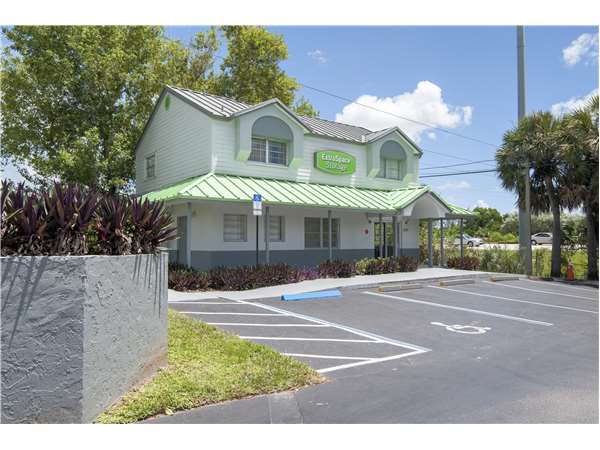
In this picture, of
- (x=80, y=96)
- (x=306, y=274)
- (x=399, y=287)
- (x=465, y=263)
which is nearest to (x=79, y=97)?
(x=80, y=96)

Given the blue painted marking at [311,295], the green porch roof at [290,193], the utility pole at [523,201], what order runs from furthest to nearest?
the utility pole at [523,201], the green porch roof at [290,193], the blue painted marking at [311,295]

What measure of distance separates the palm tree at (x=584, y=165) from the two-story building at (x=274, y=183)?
4.98 m

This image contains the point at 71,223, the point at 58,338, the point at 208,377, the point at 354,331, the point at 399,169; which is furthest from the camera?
the point at 399,169

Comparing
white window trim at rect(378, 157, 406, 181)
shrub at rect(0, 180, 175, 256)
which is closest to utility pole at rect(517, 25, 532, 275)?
white window trim at rect(378, 157, 406, 181)

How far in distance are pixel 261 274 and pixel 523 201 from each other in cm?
1387

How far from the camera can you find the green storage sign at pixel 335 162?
66.3ft

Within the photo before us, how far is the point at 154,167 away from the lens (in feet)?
71.6

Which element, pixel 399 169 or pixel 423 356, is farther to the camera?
pixel 399 169

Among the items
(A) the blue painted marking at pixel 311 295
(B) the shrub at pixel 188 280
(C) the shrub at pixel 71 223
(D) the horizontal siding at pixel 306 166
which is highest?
(D) the horizontal siding at pixel 306 166

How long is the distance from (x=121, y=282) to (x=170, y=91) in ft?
55.0

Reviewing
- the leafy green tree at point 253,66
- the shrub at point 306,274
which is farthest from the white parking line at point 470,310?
the leafy green tree at point 253,66

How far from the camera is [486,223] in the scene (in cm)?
7512

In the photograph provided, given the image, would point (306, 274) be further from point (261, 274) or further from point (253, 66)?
point (253, 66)

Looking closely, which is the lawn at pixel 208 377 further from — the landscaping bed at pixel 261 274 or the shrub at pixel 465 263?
the shrub at pixel 465 263
